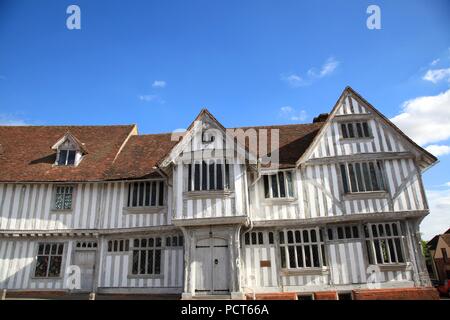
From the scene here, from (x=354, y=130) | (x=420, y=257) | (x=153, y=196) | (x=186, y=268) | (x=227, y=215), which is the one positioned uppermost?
(x=354, y=130)

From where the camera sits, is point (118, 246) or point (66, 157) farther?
point (66, 157)

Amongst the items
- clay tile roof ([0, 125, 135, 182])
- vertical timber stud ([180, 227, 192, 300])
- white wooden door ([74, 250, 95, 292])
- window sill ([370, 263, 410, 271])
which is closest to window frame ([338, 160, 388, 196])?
window sill ([370, 263, 410, 271])

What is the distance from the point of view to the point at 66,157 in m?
17.1

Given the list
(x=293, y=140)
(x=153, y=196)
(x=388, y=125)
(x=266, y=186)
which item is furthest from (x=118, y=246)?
(x=388, y=125)

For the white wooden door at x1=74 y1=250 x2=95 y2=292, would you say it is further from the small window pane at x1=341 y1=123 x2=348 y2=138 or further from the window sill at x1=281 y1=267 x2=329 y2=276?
the small window pane at x1=341 y1=123 x2=348 y2=138

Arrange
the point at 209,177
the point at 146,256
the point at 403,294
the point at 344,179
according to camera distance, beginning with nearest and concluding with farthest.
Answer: the point at 403,294, the point at 209,177, the point at 344,179, the point at 146,256

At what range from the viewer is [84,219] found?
15.6 metres

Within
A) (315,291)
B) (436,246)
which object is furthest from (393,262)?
(436,246)

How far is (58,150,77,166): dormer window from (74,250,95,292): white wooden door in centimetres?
477

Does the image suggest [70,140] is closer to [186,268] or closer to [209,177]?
[209,177]

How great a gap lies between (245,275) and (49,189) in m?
10.8

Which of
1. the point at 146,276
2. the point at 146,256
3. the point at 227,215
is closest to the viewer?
the point at 227,215

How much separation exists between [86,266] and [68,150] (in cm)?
629

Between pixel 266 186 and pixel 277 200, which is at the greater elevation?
pixel 266 186
